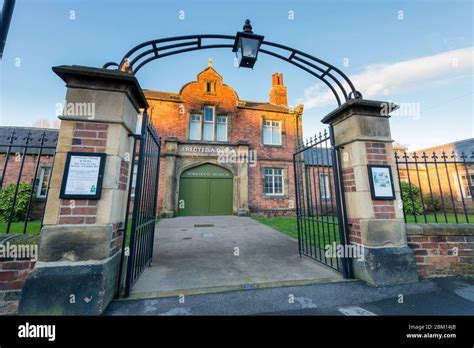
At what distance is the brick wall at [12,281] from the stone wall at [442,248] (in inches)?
223

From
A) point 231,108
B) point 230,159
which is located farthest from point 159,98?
point 230,159

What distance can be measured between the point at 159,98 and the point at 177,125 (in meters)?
2.04

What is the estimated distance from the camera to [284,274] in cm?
349

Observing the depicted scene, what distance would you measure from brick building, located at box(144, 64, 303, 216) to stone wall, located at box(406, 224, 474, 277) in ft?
30.4

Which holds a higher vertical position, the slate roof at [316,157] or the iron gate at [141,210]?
the slate roof at [316,157]

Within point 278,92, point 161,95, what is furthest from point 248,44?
point 278,92

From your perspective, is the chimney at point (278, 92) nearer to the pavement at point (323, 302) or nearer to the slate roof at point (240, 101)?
the slate roof at point (240, 101)

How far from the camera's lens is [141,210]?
11.0 ft

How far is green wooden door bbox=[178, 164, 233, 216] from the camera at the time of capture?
39.9ft

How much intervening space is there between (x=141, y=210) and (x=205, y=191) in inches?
358

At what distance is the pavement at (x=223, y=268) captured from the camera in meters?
3.04
